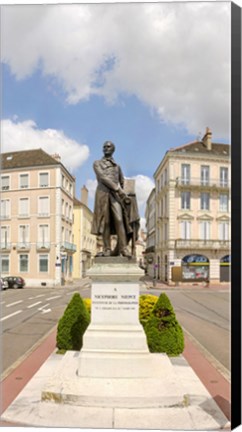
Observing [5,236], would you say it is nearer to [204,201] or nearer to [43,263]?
[43,263]

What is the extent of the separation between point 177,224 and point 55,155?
658 inches

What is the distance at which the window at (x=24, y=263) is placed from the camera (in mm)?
22812

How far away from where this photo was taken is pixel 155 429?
16.6 ft

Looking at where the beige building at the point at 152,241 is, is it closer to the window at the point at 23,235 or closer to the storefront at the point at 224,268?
the storefront at the point at 224,268

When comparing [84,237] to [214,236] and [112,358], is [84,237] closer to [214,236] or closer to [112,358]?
[112,358]

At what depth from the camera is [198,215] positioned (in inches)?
1367

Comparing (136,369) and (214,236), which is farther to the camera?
(214,236)

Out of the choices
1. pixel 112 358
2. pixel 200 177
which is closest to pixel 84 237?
pixel 112 358

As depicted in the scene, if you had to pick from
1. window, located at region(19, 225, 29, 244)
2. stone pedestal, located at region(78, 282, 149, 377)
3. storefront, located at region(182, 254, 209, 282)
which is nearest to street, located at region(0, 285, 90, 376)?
stone pedestal, located at region(78, 282, 149, 377)

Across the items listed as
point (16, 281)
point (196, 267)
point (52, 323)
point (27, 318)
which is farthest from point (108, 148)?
point (196, 267)

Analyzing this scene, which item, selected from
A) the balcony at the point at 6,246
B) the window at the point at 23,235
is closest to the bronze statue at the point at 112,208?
the window at the point at 23,235

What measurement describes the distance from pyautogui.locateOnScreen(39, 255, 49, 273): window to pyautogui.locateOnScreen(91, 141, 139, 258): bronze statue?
626 inches

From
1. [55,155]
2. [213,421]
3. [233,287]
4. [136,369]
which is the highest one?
[55,155]

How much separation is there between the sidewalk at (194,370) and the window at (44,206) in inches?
474
